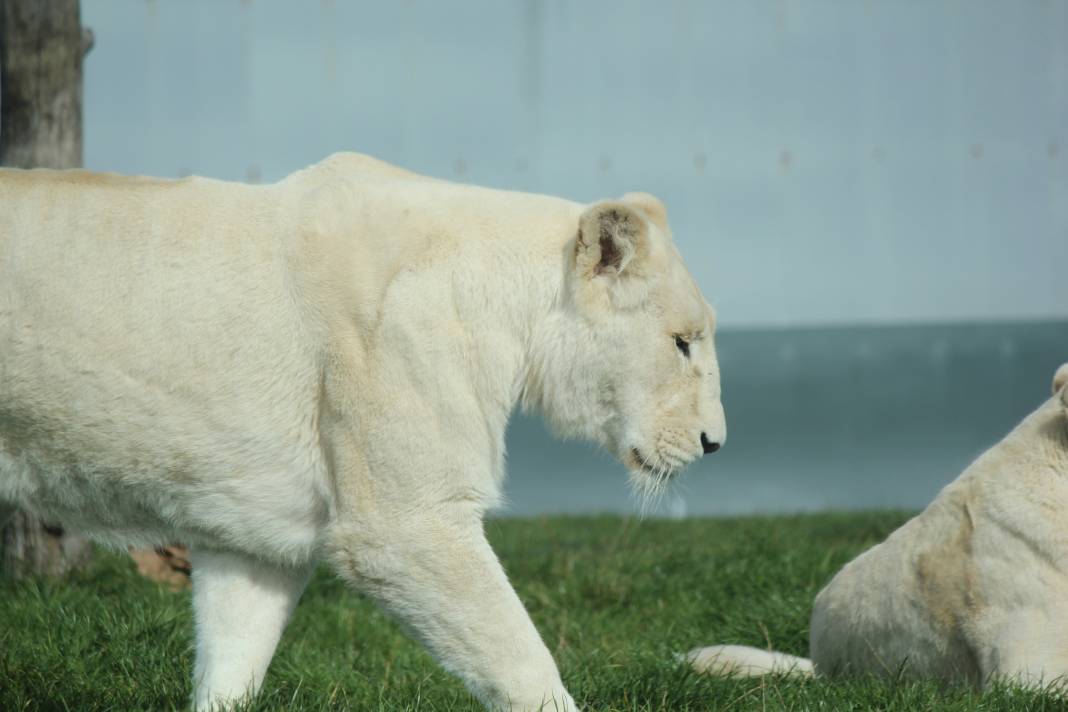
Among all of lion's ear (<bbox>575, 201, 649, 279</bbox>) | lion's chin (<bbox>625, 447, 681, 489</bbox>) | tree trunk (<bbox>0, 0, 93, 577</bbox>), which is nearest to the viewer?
lion's ear (<bbox>575, 201, 649, 279</bbox>)

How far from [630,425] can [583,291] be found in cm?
44

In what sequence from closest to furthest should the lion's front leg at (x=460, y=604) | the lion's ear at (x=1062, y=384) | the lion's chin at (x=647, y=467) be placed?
the lion's front leg at (x=460, y=604), the lion's chin at (x=647, y=467), the lion's ear at (x=1062, y=384)

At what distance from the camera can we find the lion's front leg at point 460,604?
3.67m

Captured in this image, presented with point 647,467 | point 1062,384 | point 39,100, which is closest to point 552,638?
point 647,467

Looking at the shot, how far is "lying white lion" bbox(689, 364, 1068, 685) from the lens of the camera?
4.70 meters

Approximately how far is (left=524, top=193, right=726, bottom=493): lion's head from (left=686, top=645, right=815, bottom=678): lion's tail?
1.04 metres

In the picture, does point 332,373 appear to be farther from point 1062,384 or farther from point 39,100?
point 39,100

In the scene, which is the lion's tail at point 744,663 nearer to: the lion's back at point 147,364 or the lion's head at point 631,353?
the lion's head at point 631,353

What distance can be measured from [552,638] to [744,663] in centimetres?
127

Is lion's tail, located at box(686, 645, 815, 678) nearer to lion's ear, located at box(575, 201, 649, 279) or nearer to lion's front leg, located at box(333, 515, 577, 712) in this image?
lion's front leg, located at box(333, 515, 577, 712)

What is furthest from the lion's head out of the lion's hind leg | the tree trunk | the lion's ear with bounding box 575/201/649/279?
the tree trunk

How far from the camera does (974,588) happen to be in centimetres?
485

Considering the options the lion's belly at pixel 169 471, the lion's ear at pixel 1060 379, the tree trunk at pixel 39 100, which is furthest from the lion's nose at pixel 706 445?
the tree trunk at pixel 39 100

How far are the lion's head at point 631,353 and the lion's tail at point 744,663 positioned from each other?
104 cm
